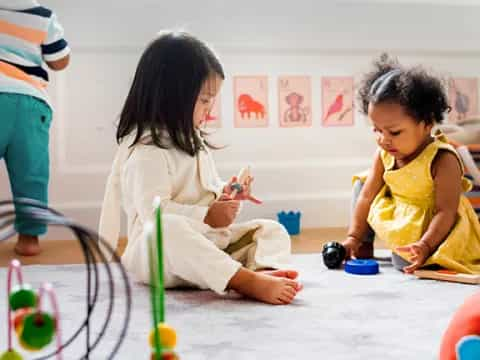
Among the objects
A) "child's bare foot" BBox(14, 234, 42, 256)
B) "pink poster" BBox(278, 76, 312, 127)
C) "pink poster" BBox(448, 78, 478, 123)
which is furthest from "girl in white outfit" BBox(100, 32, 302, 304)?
"pink poster" BBox(448, 78, 478, 123)

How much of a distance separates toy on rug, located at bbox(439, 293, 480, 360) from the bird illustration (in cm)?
140

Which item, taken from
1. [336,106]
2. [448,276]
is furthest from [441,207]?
[336,106]

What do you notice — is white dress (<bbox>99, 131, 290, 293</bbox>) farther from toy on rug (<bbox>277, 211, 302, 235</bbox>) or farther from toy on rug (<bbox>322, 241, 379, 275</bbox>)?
toy on rug (<bbox>277, 211, 302, 235</bbox>)

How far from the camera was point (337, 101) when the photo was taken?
204 cm

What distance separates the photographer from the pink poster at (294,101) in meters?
2.00

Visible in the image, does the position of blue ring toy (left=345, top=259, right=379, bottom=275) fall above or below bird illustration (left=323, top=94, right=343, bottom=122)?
below

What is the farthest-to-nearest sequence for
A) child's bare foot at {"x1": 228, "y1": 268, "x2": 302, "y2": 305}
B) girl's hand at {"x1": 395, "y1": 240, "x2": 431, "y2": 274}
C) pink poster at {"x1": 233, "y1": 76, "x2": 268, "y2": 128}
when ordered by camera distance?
pink poster at {"x1": 233, "y1": 76, "x2": 268, "y2": 128}, girl's hand at {"x1": 395, "y1": 240, "x2": 431, "y2": 274}, child's bare foot at {"x1": 228, "y1": 268, "x2": 302, "y2": 305}

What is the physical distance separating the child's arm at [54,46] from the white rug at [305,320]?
61cm

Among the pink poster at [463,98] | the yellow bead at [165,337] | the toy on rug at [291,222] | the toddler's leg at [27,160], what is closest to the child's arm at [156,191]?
the toddler's leg at [27,160]

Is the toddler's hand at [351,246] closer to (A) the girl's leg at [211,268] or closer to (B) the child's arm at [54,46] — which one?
(A) the girl's leg at [211,268]

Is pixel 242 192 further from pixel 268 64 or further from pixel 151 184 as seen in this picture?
pixel 268 64

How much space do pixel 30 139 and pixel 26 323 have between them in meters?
1.18

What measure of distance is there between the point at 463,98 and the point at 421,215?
0.89 metres

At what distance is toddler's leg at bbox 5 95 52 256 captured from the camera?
158cm
